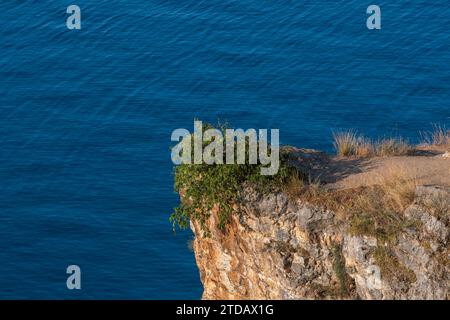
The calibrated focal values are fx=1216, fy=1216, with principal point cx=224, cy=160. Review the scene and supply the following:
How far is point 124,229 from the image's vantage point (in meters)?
63.8

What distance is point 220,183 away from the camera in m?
32.5

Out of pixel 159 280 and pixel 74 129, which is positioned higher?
pixel 74 129

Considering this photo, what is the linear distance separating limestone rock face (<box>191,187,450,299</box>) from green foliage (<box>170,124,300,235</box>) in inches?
11.1

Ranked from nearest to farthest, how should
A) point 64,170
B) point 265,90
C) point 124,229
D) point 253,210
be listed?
point 253,210 < point 124,229 < point 64,170 < point 265,90

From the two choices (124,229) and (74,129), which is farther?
(74,129)

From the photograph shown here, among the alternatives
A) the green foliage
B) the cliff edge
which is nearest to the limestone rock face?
the cliff edge

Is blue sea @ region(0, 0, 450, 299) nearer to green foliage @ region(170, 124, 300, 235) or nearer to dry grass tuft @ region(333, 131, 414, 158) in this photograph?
dry grass tuft @ region(333, 131, 414, 158)

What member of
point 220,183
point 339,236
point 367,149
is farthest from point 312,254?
point 367,149

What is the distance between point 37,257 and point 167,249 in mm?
6848

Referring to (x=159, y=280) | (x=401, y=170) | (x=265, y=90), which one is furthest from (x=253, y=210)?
(x=265, y=90)

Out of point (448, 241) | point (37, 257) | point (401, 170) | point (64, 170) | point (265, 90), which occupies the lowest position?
point (448, 241)

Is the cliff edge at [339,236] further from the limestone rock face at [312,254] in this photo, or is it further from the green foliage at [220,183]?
the green foliage at [220,183]

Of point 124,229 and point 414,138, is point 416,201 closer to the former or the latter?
point 124,229

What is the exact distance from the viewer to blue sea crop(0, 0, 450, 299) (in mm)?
62656
